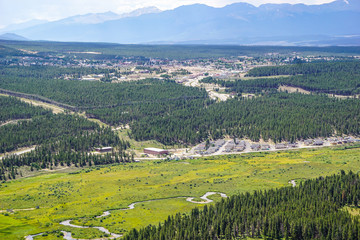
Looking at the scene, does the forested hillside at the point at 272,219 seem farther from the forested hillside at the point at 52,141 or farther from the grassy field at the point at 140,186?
the forested hillside at the point at 52,141

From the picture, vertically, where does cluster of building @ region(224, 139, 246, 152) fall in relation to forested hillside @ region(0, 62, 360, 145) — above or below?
below

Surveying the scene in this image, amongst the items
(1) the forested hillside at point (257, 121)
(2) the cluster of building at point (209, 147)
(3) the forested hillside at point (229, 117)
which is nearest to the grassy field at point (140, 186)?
(2) the cluster of building at point (209, 147)

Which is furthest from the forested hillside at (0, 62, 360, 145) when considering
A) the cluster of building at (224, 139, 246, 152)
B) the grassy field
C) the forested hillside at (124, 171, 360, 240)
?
the forested hillside at (124, 171, 360, 240)

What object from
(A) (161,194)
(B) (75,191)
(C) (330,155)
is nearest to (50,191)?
(B) (75,191)

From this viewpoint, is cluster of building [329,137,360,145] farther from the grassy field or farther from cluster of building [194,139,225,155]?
cluster of building [194,139,225,155]

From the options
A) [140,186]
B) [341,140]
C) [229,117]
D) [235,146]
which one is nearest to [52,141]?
[140,186]

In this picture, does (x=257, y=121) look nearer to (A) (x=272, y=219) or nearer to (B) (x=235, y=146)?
(B) (x=235, y=146)
